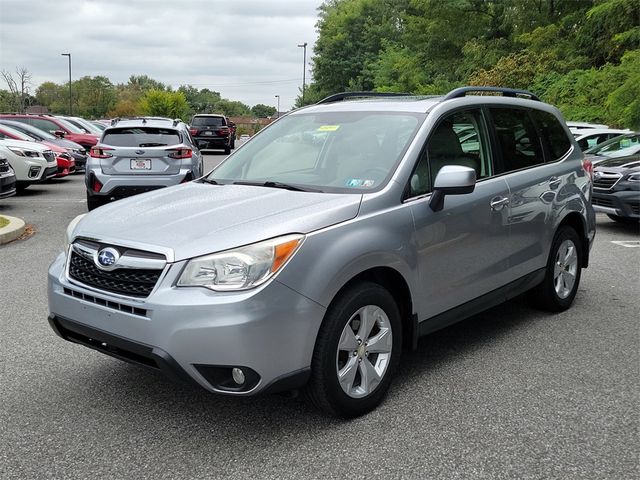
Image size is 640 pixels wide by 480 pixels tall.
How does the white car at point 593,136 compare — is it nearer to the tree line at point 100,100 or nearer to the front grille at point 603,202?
the front grille at point 603,202

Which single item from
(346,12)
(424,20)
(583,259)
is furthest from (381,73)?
(583,259)

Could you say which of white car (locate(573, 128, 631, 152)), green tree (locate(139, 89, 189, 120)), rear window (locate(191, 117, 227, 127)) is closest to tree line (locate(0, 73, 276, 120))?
green tree (locate(139, 89, 189, 120))

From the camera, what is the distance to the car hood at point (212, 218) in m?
3.16

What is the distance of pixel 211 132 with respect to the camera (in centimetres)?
3077

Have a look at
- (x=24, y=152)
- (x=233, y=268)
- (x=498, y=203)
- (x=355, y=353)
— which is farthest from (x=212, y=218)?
(x=24, y=152)

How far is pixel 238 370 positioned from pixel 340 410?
2.16 ft

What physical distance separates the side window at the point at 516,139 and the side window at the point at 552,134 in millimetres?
139

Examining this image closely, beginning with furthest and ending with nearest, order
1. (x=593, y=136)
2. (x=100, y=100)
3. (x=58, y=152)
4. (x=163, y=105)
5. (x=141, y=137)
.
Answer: (x=100, y=100), (x=163, y=105), (x=58, y=152), (x=593, y=136), (x=141, y=137)

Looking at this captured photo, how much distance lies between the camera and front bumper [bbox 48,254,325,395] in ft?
9.86

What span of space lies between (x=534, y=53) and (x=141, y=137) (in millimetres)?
23981

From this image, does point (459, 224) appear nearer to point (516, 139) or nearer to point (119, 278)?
point (516, 139)

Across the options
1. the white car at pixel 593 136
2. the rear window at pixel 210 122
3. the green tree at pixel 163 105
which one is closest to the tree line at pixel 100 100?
the green tree at pixel 163 105

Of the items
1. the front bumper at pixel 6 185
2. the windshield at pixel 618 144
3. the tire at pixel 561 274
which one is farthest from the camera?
the windshield at pixel 618 144

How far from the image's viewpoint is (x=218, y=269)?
10.1ft
